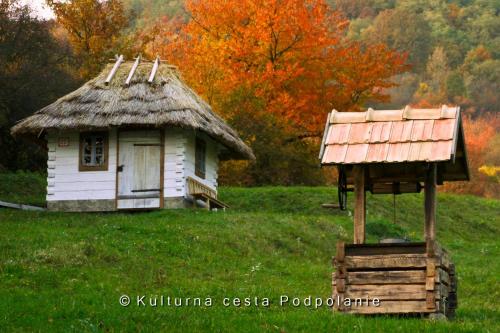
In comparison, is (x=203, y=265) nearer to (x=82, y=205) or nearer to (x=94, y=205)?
(x=94, y=205)

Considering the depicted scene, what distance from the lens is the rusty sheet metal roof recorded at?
17953mm

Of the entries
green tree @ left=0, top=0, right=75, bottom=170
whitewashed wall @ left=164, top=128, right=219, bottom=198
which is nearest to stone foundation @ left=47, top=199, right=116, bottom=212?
whitewashed wall @ left=164, top=128, right=219, bottom=198

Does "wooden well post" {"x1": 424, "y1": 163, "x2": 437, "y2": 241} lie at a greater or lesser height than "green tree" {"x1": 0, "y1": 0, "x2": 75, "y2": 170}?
lesser

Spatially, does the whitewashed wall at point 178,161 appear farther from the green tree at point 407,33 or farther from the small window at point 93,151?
the green tree at point 407,33

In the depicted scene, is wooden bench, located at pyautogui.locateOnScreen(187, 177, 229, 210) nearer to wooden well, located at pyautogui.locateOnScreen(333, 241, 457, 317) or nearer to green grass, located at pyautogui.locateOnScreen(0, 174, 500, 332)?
green grass, located at pyautogui.locateOnScreen(0, 174, 500, 332)

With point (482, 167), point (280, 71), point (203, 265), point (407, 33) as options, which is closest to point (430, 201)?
point (203, 265)

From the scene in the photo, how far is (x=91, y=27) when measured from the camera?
51.6 meters

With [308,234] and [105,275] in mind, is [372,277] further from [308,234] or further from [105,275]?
[308,234]

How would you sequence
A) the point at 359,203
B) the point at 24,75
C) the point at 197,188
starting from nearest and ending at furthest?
the point at 359,203 → the point at 197,188 → the point at 24,75

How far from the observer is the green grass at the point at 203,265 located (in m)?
16.6

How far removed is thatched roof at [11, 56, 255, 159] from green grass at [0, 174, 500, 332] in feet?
9.83

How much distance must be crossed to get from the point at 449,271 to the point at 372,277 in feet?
6.07

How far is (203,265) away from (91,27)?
29.8 m

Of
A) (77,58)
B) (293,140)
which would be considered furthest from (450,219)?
(77,58)
